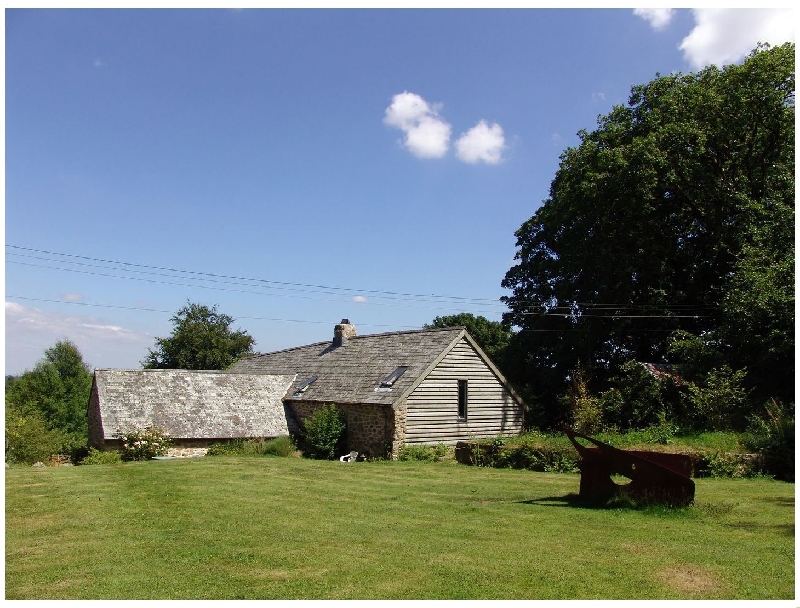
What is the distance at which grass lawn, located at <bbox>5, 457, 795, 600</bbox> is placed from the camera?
24.9ft

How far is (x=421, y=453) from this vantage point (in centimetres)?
2586

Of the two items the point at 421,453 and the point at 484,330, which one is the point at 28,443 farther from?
the point at 484,330

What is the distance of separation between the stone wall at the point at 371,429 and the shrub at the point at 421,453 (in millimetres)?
360

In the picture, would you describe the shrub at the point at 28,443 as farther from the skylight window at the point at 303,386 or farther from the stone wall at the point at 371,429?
the stone wall at the point at 371,429

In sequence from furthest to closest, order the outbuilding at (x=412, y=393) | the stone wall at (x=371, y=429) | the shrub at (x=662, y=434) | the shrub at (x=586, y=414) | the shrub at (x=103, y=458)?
1. the shrub at (x=586, y=414)
2. the outbuilding at (x=412, y=393)
3. the stone wall at (x=371, y=429)
4. the shrub at (x=103, y=458)
5. the shrub at (x=662, y=434)

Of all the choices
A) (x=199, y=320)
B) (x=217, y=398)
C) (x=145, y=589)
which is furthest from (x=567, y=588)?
(x=199, y=320)

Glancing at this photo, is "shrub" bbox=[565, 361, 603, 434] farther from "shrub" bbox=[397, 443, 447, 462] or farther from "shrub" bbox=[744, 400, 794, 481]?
"shrub" bbox=[744, 400, 794, 481]

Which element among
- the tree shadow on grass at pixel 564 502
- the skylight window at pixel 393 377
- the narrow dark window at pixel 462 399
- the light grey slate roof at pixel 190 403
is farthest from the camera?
the narrow dark window at pixel 462 399

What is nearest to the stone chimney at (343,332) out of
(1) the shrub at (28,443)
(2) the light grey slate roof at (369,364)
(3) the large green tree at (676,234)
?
(2) the light grey slate roof at (369,364)

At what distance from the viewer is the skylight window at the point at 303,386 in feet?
104

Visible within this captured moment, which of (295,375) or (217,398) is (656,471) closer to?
(217,398)

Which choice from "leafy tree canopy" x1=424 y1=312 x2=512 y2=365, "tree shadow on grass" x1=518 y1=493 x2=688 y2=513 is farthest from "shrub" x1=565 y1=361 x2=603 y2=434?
"leafy tree canopy" x1=424 y1=312 x2=512 y2=365

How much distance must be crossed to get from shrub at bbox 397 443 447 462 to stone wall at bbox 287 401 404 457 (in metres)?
0.36
